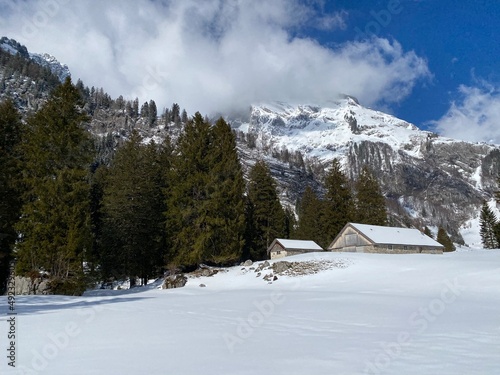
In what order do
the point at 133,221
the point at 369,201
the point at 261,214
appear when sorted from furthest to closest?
the point at 369,201, the point at 261,214, the point at 133,221

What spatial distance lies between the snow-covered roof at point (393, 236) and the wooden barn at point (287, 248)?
22.2 ft

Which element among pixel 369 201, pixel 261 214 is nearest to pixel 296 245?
pixel 261 214

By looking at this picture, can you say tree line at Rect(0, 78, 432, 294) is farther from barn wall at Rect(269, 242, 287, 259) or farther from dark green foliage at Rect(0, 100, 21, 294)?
barn wall at Rect(269, 242, 287, 259)

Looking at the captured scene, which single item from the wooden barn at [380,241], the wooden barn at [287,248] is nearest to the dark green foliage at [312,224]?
the wooden barn at [380,241]

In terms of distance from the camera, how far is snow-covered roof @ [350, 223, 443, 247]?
47250 millimetres

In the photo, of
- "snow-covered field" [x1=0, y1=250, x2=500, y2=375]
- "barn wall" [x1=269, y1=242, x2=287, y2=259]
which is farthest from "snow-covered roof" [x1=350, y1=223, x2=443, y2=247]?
"snow-covered field" [x1=0, y1=250, x2=500, y2=375]

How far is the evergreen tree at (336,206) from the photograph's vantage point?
57.7 meters

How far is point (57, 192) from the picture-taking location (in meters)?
22.6

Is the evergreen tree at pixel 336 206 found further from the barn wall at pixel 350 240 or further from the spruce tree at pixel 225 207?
the spruce tree at pixel 225 207

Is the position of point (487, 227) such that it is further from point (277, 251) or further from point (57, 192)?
point (57, 192)

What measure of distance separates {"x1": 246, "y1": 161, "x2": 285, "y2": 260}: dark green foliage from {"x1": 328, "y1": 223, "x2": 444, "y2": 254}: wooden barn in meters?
9.58

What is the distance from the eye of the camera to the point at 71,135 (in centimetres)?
2403

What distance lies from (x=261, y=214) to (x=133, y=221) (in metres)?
21.3

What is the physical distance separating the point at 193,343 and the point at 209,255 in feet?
88.2
